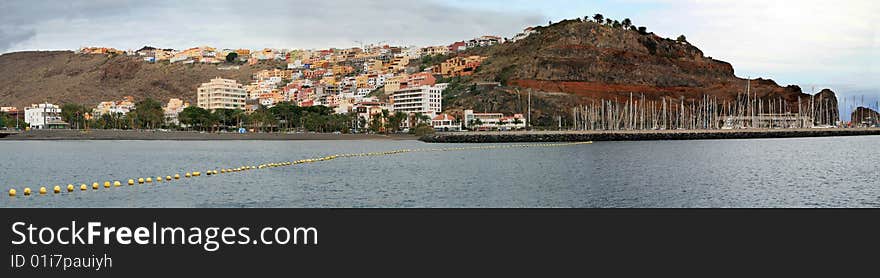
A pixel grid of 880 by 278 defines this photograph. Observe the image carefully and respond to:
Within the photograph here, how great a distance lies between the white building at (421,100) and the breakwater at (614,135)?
5329 cm

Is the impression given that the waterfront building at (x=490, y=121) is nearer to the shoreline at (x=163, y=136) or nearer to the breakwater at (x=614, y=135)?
the shoreline at (x=163, y=136)

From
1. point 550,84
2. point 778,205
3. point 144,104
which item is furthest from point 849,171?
point 144,104

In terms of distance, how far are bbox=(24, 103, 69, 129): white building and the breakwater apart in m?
114

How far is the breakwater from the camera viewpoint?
372ft

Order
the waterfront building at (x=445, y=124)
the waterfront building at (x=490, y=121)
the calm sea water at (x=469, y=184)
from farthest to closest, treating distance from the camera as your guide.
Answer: the waterfront building at (x=490, y=121)
the waterfront building at (x=445, y=124)
the calm sea water at (x=469, y=184)

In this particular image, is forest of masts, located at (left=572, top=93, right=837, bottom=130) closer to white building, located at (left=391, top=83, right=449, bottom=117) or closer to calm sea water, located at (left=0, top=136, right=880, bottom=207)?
white building, located at (left=391, top=83, right=449, bottom=117)

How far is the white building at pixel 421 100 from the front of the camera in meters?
176

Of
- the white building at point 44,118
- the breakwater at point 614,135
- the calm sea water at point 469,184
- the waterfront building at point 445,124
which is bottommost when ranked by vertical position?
the calm sea water at point 469,184

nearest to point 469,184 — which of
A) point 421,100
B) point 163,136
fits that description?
point 163,136

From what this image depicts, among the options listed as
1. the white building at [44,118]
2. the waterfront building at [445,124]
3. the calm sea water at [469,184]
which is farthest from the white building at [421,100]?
the calm sea water at [469,184]

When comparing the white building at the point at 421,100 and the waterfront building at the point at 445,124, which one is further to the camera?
the white building at the point at 421,100

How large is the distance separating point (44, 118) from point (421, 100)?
3698 inches
